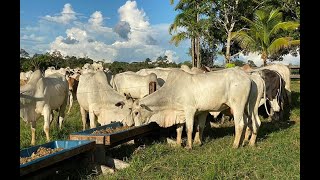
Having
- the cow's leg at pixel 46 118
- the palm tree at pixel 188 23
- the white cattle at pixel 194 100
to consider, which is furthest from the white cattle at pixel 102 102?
the palm tree at pixel 188 23

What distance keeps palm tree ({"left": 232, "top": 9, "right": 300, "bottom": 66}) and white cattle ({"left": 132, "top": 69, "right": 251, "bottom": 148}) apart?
10.5 metres

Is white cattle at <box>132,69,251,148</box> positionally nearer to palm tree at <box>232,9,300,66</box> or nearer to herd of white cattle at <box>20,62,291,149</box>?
herd of white cattle at <box>20,62,291,149</box>

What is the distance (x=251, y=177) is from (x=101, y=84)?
14.8 feet

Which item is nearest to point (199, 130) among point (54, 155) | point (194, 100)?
point (194, 100)

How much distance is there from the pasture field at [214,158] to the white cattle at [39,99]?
554 mm

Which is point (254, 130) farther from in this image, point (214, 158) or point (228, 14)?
point (228, 14)

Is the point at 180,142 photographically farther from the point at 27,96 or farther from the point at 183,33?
the point at 183,33

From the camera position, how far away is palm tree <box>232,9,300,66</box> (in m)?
17.1

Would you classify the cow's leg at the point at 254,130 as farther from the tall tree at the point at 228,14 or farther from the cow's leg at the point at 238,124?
the tall tree at the point at 228,14

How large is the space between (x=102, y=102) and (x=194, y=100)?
81.8 inches

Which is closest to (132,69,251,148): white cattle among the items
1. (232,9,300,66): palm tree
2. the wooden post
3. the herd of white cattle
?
the herd of white cattle

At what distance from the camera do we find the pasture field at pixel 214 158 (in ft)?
16.0

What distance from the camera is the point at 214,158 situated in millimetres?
5652

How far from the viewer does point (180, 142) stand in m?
7.31
